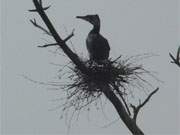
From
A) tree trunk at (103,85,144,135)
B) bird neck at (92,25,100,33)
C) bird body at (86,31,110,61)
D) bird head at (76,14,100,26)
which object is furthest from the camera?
bird body at (86,31,110,61)

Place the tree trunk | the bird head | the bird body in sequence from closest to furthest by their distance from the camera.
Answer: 1. the tree trunk
2. the bird head
3. the bird body

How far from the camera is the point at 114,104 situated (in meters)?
4.71

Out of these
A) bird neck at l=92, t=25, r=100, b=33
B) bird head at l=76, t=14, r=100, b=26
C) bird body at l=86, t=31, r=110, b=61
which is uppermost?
bird neck at l=92, t=25, r=100, b=33

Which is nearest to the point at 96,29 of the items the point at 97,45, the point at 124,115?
the point at 97,45

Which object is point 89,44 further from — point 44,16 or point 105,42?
point 44,16

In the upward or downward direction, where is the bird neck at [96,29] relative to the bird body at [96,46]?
upward

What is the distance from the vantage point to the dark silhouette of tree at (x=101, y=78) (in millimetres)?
4574

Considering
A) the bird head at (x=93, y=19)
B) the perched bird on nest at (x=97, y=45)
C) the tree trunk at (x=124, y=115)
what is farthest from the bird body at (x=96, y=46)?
the tree trunk at (x=124, y=115)

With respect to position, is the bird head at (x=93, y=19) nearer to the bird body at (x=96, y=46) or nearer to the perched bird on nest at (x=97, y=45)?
the perched bird on nest at (x=97, y=45)

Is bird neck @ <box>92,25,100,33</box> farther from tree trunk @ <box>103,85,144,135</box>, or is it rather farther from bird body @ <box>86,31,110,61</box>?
tree trunk @ <box>103,85,144,135</box>

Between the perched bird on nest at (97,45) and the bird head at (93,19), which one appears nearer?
the bird head at (93,19)

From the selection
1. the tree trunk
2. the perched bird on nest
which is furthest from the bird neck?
the tree trunk

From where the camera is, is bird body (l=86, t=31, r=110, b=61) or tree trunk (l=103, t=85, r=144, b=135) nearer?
tree trunk (l=103, t=85, r=144, b=135)

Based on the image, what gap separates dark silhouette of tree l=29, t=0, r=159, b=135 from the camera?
457 centimetres
